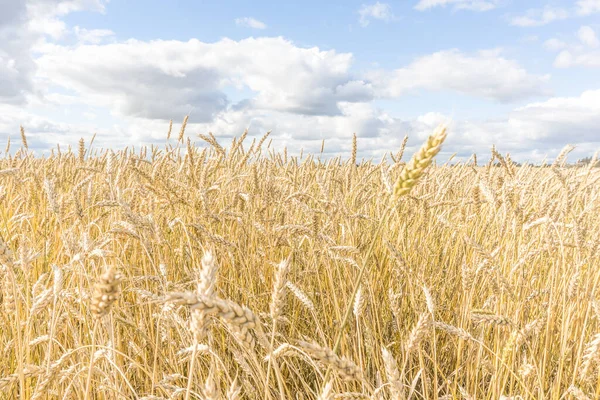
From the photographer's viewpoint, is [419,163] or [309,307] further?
[309,307]

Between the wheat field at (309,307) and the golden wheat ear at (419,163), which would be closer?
the golden wheat ear at (419,163)

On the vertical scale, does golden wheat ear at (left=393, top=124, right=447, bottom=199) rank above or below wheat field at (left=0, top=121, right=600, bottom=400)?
above

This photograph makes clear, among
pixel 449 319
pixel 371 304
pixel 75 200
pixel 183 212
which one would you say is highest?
pixel 75 200

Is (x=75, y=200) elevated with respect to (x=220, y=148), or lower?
lower

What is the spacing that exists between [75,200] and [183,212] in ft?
4.62

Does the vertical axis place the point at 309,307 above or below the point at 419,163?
below

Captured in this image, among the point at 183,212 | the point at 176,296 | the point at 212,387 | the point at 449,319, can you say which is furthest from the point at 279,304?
the point at 183,212

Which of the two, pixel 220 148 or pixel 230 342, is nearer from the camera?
pixel 230 342

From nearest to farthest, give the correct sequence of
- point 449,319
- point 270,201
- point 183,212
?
point 449,319 → point 270,201 → point 183,212

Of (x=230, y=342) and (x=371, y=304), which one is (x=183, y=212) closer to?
(x=230, y=342)

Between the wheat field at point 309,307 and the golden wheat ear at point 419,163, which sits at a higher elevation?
the golden wheat ear at point 419,163

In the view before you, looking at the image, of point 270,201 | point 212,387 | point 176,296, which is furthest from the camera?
point 270,201

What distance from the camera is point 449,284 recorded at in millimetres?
2828

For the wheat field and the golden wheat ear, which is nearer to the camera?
the golden wheat ear
